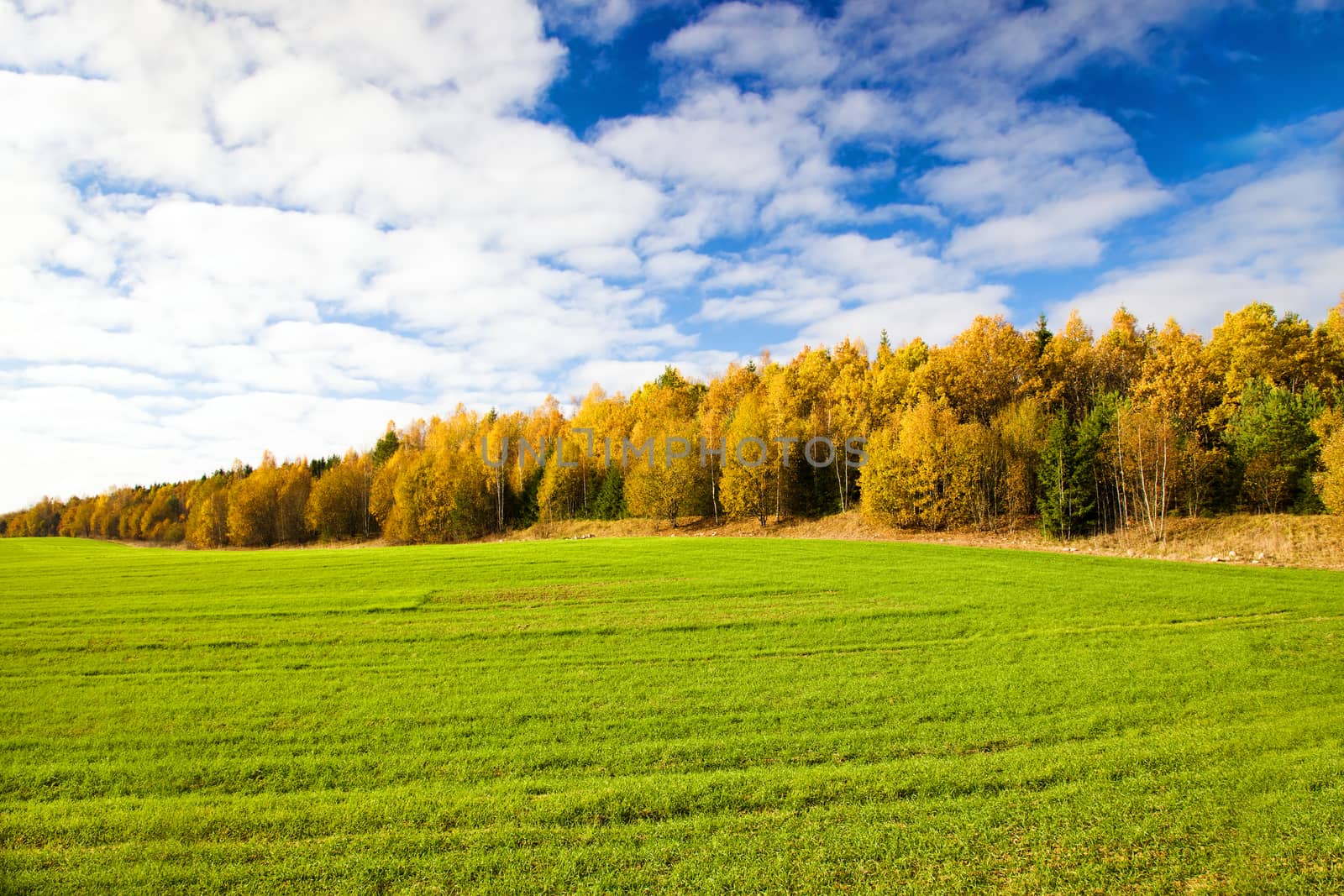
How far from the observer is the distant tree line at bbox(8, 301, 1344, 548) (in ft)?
142

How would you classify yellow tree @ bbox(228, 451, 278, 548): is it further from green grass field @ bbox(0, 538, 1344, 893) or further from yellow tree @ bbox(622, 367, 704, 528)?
green grass field @ bbox(0, 538, 1344, 893)

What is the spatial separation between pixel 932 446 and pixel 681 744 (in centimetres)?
4450

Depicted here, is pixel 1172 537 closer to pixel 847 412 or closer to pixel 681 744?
pixel 847 412

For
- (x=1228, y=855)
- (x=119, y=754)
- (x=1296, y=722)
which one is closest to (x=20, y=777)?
(x=119, y=754)

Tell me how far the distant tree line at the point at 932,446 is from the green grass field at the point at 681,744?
2597 centimetres

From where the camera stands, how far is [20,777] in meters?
9.34

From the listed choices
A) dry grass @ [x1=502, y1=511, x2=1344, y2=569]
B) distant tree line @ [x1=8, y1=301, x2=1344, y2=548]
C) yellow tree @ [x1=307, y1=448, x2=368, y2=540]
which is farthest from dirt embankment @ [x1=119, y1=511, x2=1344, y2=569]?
yellow tree @ [x1=307, y1=448, x2=368, y2=540]

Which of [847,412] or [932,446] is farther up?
[847,412]

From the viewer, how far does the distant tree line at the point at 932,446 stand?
43.2m

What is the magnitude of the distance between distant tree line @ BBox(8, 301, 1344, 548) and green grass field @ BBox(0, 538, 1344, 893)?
25967 mm

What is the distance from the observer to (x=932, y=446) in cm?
4916

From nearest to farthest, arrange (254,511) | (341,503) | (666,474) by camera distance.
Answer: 1. (666,474)
2. (341,503)
3. (254,511)

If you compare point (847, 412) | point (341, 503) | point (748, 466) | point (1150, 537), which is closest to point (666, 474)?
point (748, 466)

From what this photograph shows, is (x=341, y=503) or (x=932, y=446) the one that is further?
(x=341, y=503)
